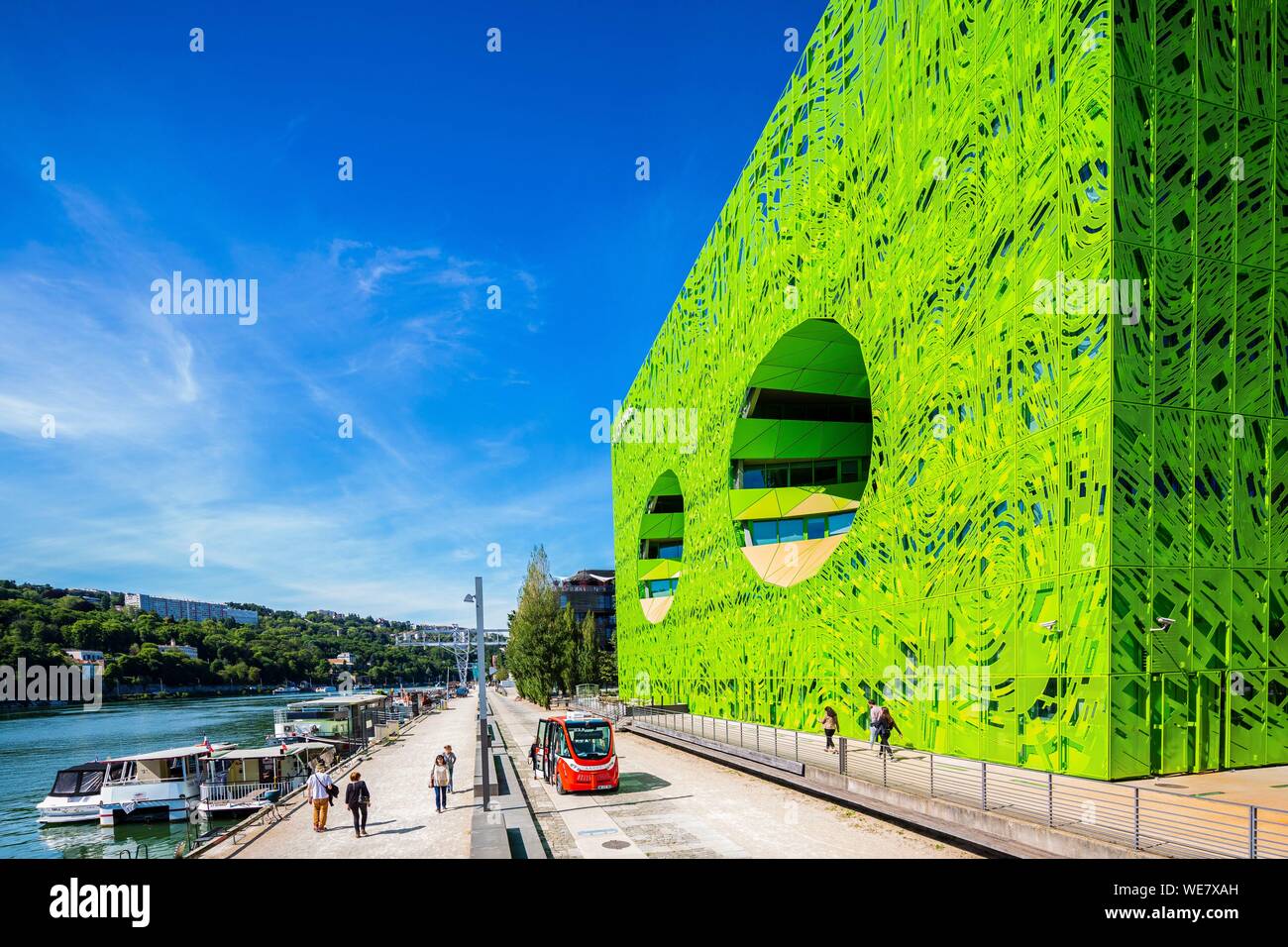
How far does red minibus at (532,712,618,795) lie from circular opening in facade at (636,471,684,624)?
3672cm

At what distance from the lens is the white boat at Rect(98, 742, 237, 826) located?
108 ft

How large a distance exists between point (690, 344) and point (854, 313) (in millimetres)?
21665

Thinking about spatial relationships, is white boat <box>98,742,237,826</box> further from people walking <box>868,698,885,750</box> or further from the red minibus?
people walking <box>868,698,885,750</box>

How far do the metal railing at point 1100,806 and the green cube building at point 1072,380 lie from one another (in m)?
1.82

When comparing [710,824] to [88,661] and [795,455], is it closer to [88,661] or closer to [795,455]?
[795,455]

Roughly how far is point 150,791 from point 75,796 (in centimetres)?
322

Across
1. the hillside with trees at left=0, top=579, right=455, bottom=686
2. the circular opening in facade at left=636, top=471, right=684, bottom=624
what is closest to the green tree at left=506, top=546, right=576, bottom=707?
the circular opening in facade at left=636, top=471, right=684, bottom=624

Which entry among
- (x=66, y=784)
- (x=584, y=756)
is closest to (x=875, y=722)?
(x=584, y=756)

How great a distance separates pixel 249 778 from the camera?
3544cm

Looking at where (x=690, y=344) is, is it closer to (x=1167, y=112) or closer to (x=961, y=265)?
(x=961, y=265)

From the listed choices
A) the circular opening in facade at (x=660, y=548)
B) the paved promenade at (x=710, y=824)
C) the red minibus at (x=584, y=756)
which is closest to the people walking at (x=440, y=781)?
the paved promenade at (x=710, y=824)

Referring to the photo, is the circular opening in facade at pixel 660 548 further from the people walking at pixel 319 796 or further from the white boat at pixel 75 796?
the people walking at pixel 319 796

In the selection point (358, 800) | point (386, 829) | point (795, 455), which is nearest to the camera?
point (358, 800)
